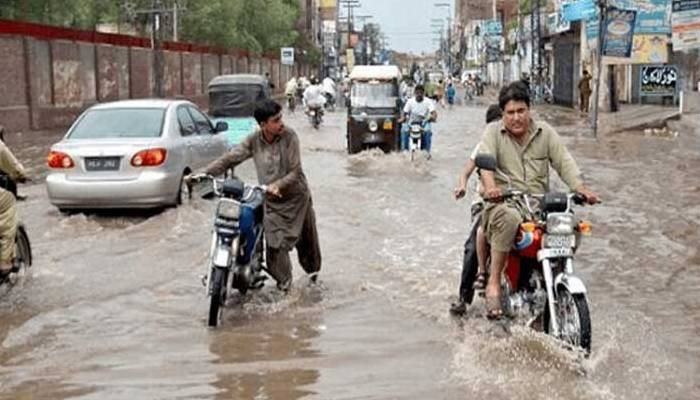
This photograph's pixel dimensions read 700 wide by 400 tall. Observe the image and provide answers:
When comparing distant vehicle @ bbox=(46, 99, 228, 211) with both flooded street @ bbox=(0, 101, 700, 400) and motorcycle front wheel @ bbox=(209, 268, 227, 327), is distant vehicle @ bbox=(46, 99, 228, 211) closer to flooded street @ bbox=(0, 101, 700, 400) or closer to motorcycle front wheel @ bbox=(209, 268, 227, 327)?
flooded street @ bbox=(0, 101, 700, 400)

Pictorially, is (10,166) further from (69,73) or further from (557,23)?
(557,23)

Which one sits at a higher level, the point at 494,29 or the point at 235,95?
the point at 494,29

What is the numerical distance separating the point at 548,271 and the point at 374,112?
1890 cm

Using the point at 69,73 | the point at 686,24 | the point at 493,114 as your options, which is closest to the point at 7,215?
the point at 493,114

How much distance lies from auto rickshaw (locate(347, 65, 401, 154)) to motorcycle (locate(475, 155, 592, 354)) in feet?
58.9

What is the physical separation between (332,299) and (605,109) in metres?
35.9

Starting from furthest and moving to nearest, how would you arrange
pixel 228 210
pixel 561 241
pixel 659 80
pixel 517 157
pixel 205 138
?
pixel 659 80, pixel 205 138, pixel 228 210, pixel 517 157, pixel 561 241

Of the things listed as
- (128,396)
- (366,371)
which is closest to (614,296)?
(366,371)

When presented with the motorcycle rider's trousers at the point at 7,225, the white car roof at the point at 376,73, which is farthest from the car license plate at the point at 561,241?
the white car roof at the point at 376,73

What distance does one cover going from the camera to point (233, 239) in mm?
8484

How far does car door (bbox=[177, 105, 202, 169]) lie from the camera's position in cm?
1521

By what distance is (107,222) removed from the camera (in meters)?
14.5

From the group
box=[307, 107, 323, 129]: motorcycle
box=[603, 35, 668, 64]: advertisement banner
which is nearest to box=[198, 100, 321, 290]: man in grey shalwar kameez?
box=[307, 107, 323, 129]: motorcycle

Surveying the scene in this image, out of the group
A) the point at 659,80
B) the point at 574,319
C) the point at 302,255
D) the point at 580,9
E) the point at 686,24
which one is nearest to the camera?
the point at 574,319
